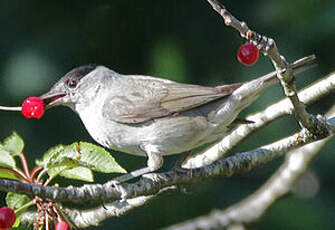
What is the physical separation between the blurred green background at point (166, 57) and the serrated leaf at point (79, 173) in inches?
86.7

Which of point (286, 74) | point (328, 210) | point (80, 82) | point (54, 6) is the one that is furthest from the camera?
point (54, 6)

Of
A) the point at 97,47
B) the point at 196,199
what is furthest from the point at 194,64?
the point at 196,199

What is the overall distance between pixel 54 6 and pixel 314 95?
324 cm

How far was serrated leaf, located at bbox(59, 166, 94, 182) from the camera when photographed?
3428 millimetres

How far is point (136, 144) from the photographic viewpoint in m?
4.34

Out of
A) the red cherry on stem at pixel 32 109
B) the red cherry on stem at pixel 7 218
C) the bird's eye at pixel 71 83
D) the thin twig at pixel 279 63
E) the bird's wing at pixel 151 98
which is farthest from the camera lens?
the bird's eye at pixel 71 83

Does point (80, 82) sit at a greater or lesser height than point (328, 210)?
greater

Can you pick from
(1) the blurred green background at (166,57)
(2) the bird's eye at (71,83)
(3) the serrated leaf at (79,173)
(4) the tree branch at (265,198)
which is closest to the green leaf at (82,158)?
(3) the serrated leaf at (79,173)

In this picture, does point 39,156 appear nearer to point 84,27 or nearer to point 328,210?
point 84,27

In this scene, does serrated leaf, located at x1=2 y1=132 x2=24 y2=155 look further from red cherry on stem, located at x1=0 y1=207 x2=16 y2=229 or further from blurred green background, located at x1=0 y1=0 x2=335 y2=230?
blurred green background, located at x1=0 y1=0 x2=335 y2=230

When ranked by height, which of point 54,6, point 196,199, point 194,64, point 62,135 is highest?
point 54,6

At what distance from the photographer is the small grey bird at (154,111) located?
172 inches

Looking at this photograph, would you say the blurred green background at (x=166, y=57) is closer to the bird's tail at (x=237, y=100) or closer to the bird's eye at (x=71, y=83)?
the bird's eye at (x=71, y=83)

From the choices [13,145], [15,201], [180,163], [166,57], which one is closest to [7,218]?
[15,201]
